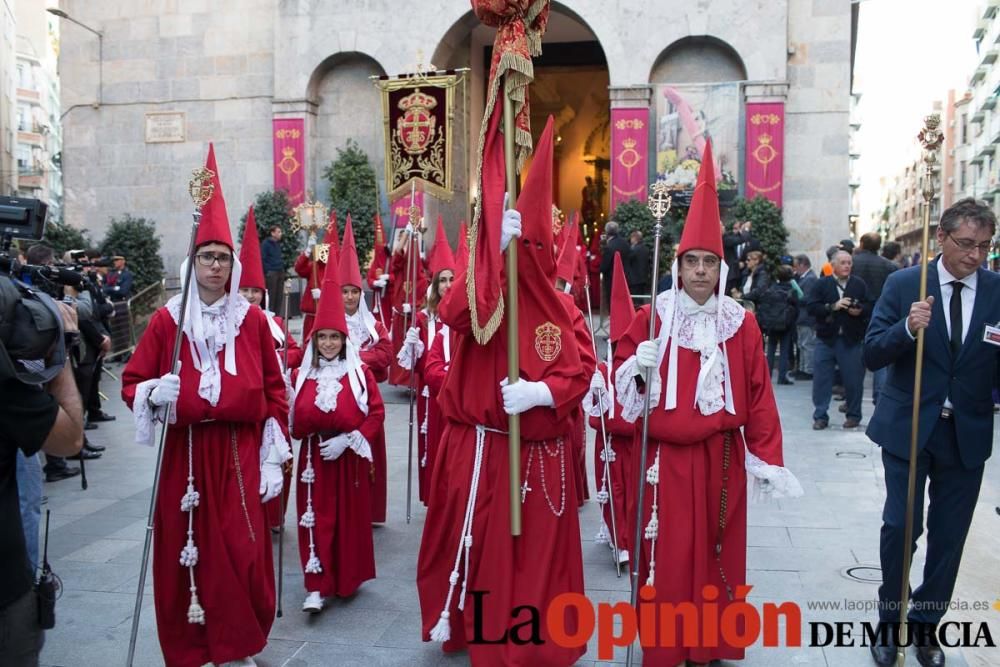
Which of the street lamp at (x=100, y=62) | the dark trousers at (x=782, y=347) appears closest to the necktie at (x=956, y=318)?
the dark trousers at (x=782, y=347)

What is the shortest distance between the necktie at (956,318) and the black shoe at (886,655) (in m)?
1.49

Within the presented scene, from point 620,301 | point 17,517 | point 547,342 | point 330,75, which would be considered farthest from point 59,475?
point 330,75

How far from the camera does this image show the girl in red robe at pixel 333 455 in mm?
5625

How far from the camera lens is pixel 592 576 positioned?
6.09m

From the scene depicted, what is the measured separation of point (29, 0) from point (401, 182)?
44937mm

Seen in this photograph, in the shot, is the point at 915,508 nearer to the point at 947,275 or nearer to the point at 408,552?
the point at 947,275

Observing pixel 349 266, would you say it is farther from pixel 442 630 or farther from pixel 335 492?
pixel 442 630

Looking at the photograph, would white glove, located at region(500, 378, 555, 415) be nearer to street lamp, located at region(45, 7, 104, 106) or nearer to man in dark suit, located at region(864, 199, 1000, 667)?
man in dark suit, located at region(864, 199, 1000, 667)

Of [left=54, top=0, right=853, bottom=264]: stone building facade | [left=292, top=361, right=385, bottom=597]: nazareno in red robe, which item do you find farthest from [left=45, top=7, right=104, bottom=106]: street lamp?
[left=292, top=361, right=385, bottom=597]: nazareno in red robe

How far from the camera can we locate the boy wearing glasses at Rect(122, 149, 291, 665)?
4520mm

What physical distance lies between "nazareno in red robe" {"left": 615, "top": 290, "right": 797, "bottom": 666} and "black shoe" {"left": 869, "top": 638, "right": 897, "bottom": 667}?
707 millimetres

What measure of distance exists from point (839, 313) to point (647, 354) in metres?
7.17

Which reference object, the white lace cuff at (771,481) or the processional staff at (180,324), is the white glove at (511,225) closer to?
the processional staff at (180,324)

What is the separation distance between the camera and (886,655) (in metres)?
4.65
